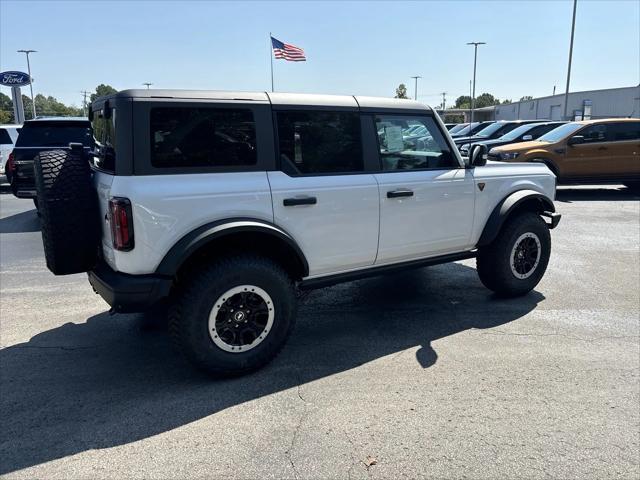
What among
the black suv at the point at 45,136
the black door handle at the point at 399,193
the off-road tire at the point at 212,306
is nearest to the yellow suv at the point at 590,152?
the black door handle at the point at 399,193

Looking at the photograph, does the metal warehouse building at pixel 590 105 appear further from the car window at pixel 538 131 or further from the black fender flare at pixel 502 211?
the black fender flare at pixel 502 211

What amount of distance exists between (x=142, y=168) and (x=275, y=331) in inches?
57.5

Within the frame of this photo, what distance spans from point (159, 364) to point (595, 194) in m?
12.6

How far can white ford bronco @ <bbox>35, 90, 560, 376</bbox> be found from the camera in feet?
10.5

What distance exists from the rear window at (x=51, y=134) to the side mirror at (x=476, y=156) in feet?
24.5

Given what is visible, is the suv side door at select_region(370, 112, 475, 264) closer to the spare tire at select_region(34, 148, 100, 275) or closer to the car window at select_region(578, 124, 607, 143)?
the spare tire at select_region(34, 148, 100, 275)

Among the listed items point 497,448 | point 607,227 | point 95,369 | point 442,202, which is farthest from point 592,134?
point 95,369

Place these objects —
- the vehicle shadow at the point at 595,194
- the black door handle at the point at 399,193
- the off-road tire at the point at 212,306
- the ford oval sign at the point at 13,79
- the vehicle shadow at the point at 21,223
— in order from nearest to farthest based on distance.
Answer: the off-road tire at the point at 212,306 → the black door handle at the point at 399,193 → the vehicle shadow at the point at 21,223 → the vehicle shadow at the point at 595,194 → the ford oval sign at the point at 13,79

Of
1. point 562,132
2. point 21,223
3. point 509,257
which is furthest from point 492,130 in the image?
point 21,223

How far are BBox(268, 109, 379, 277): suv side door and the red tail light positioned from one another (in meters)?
0.98

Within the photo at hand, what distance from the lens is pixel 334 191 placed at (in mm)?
3820

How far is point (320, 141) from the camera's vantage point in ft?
12.7

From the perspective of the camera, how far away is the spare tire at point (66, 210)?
10.7 ft

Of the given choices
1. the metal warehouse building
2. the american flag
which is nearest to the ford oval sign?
the american flag
